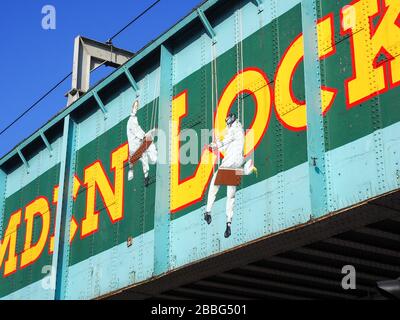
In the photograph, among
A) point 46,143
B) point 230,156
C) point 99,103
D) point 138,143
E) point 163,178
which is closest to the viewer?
point 230,156

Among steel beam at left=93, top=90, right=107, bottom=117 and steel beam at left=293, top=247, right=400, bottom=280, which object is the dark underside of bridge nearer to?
steel beam at left=293, top=247, right=400, bottom=280

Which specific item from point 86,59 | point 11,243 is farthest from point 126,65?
point 11,243

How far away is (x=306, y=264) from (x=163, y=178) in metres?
3.98

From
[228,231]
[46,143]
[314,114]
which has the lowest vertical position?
[228,231]

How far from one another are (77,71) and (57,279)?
6.92 metres

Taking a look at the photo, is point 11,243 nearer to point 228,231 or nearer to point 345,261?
point 228,231

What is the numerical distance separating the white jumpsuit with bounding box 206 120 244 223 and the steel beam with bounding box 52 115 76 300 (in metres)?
6.68

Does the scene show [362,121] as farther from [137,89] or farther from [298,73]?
[137,89]

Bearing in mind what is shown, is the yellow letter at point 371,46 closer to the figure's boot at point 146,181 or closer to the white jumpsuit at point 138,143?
the white jumpsuit at point 138,143

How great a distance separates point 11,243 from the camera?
2505 cm

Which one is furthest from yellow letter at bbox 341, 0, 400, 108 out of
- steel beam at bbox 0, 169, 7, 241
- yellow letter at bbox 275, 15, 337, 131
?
steel beam at bbox 0, 169, 7, 241

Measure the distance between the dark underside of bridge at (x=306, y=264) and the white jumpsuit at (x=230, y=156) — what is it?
111cm

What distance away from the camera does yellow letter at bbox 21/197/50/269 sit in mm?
23078

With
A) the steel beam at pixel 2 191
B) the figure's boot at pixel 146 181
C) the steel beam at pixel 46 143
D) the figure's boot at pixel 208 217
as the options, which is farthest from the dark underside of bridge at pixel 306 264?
the steel beam at pixel 2 191
